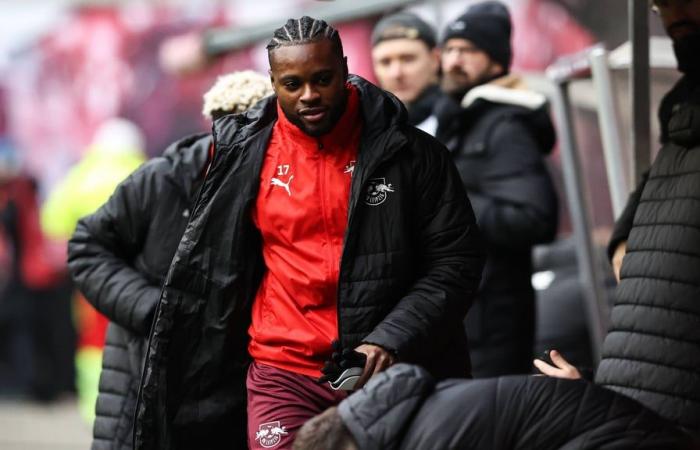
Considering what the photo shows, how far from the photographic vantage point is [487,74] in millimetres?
6512

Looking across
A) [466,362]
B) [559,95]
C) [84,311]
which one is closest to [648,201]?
[466,362]

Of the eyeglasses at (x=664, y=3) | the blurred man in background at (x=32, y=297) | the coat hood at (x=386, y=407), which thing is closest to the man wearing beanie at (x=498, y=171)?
the eyeglasses at (x=664, y=3)

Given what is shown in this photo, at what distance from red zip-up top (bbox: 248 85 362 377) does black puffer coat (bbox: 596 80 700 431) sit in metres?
0.80

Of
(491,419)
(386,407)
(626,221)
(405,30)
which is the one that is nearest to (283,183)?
(626,221)

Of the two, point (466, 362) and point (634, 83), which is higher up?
point (634, 83)

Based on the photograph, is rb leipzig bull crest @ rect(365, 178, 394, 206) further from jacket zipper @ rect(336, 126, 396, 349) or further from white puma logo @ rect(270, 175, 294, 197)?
white puma logo @ rect(270, 175, 294, 197)

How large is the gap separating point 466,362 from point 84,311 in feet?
31.7

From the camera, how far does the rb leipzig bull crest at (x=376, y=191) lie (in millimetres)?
4371

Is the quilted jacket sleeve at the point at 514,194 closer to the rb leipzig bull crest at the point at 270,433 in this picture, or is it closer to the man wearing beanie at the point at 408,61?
the man wearing beanie at the point at 408,61

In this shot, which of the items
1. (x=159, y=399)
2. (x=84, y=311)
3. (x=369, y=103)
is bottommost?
(x=84, y=311)

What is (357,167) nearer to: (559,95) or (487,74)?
(487,74)

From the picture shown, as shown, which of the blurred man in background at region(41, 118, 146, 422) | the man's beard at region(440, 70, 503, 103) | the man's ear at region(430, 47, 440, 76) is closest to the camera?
the man's beard at region(440, 70, 503, 103)

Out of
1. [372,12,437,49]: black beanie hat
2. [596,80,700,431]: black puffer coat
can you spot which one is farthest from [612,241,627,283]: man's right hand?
[372,12,437,49]: black beanie hat

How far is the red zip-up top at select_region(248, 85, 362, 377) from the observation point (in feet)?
14.4
